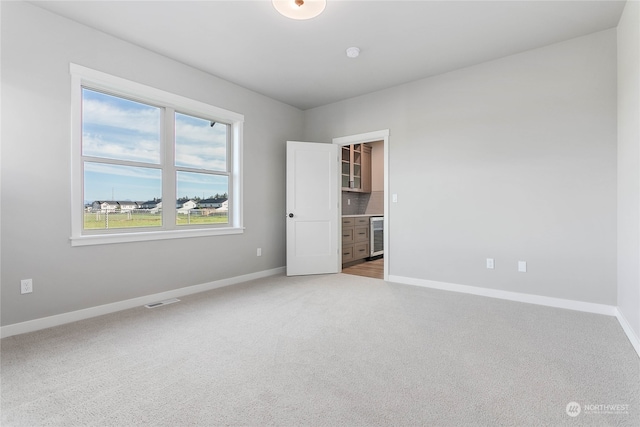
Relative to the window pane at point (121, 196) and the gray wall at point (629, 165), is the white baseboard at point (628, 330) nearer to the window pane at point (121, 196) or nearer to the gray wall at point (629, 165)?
the gray wall at point (629, 165)

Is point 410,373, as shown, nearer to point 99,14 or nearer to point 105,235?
point 105,235

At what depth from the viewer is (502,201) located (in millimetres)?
3383

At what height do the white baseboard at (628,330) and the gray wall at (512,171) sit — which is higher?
the gray wall at (512,171)

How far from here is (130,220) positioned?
322 cm

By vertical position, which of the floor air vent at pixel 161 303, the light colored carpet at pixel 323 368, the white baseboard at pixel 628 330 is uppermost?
the white baseboard at pixel 628 330

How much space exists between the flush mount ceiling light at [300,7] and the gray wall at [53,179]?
Answer: 5.99 ft

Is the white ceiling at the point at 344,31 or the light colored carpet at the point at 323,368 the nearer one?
the light colored carpet at the point at 323,368

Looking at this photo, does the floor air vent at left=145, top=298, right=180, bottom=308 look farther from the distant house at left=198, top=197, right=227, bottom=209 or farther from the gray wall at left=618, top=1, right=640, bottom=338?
the gray wall at left=618, top=1, right=640, bottom=338

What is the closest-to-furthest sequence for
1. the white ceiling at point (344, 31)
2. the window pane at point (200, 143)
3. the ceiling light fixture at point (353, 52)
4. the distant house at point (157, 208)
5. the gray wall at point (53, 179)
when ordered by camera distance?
the gray wall at point (53, 179) < the white ceiling at point (344, 31) < the ceiling light fixture at point (353, 52) < the distant house at point (157, 208) < the window pane at point (200, 143)

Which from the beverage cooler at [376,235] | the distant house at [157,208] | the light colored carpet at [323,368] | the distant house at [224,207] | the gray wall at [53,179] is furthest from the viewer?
the beverage cooler at [376,235]

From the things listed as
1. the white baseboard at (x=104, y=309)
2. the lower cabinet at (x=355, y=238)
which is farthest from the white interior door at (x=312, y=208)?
the white baseboard at (x=104, y=309)

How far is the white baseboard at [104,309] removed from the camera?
244cm

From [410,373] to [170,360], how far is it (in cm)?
156

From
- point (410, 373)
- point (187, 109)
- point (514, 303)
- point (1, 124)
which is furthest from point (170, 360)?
point (514, 303)
